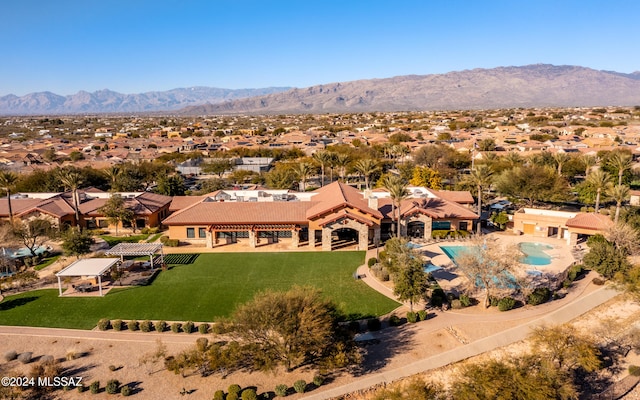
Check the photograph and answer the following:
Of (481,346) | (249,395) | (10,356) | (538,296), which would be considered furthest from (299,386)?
(538,296)

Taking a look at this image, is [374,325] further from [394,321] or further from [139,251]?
[139,251]

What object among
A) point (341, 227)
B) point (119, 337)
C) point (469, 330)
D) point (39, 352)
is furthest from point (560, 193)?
point (39, 352)

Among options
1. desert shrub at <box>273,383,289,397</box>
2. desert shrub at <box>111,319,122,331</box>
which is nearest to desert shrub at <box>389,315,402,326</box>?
desert shrub at <box>273,383,289,397</box>

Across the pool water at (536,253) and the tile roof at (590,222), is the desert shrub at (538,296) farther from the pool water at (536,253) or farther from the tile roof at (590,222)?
the tile roof at (590,222)

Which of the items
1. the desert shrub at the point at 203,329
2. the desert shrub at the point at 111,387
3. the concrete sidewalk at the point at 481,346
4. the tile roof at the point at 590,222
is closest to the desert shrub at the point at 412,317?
the concrete sidewalk at the point at 481,346

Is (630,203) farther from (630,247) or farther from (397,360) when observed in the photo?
(397,360)
